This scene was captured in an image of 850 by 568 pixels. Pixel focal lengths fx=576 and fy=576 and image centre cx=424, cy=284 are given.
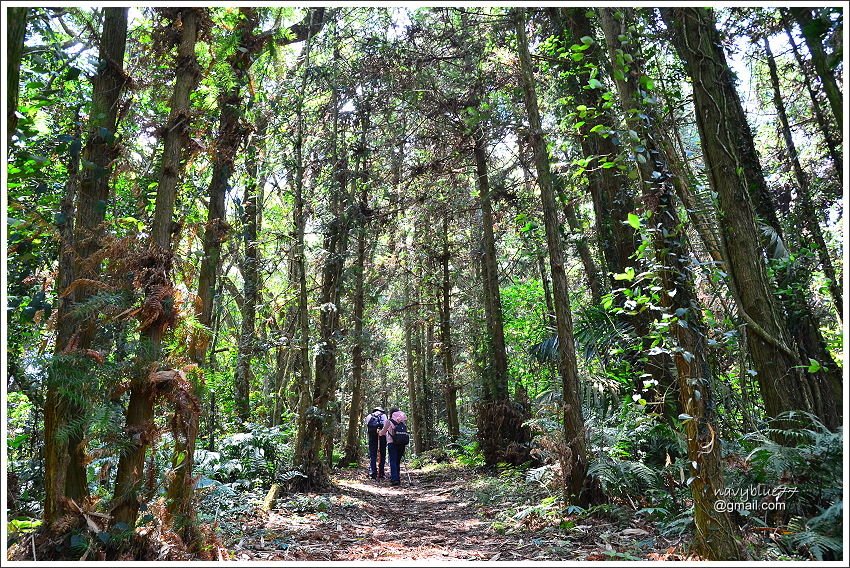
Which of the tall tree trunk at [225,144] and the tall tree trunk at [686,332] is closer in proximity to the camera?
the tall tree trunk at [686,332]

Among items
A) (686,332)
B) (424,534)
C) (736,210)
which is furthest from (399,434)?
(686,332)

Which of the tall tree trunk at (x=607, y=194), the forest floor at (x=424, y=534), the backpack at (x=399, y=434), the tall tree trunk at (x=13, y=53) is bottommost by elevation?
the forest floor at (x=424, y=534)

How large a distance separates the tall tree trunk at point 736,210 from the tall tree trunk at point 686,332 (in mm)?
1246

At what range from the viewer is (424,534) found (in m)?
6.99

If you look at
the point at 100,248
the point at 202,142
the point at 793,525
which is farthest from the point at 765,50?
the point at 100,248

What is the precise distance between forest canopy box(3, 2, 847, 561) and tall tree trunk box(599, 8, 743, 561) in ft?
0.07

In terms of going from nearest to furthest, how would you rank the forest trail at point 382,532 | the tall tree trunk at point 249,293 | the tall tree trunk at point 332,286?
1. the forest trail at point 382,532
2. the tall tree trunk at point 249,293
3. the tall tree trunk at point 332,286

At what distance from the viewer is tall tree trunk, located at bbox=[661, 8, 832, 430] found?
5402 mm

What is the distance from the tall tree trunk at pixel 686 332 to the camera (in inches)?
157

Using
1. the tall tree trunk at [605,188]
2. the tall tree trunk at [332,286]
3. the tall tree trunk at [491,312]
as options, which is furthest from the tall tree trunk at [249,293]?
the tall tree trunk at [491,312]

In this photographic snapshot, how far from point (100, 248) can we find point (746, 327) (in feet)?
19.1

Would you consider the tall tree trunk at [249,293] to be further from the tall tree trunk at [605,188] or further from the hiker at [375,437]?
the tall tree trunk at [605,188]

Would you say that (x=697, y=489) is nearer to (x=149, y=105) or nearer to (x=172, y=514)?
(x=172, y=514)

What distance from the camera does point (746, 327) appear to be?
5566 millimetres
